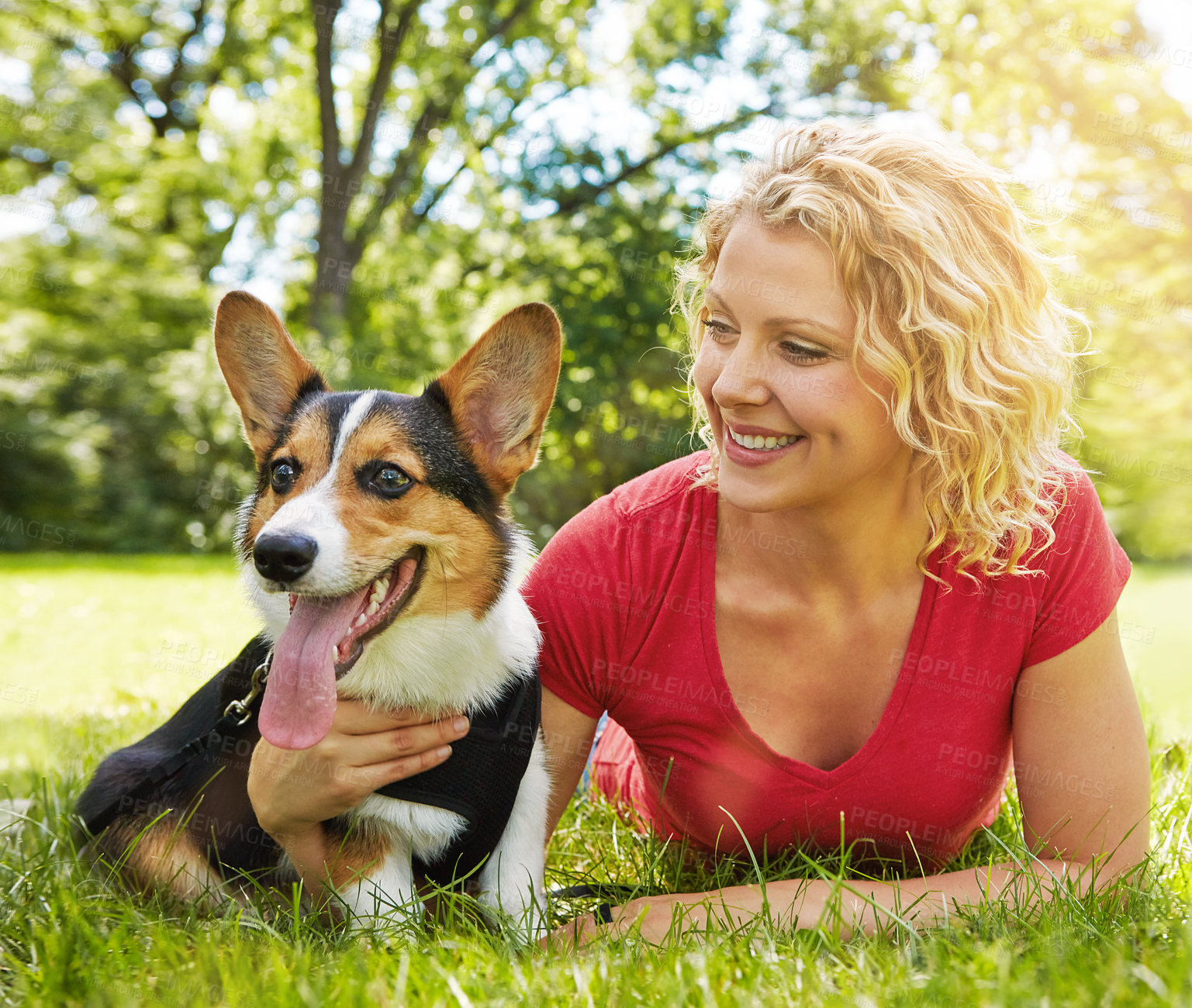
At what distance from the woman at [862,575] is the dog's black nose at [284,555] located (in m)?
0.46

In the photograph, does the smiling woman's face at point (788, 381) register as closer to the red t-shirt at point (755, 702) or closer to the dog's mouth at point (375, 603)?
the red t-shirt at point (755, 702)

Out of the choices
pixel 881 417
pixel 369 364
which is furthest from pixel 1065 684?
pixel 369 364

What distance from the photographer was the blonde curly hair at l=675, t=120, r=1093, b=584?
81.1 inches

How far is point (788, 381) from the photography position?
6.86 ft

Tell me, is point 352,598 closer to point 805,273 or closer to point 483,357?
point 483,357

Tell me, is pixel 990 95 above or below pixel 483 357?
above

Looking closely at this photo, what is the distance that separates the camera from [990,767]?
7.83 ft

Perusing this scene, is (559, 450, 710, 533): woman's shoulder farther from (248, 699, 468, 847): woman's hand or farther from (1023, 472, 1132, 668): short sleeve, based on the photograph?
(1023, 472, 1132, 668): short sleeve

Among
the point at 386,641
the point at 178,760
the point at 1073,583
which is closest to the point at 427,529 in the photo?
the point at 386,641

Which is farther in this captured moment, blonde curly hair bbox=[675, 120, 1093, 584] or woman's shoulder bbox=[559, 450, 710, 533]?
woman's shoulder bbox=[559, 450, 710, 533]

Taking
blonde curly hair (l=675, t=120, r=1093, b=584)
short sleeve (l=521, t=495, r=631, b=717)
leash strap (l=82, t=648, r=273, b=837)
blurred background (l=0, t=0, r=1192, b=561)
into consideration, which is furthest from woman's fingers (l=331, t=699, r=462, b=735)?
blurred background (l=0, t=0, r=1192, b=561)

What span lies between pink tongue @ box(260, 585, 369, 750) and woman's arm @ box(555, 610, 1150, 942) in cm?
71

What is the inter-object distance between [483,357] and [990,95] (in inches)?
421

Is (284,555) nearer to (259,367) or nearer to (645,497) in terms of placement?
(259,367)
